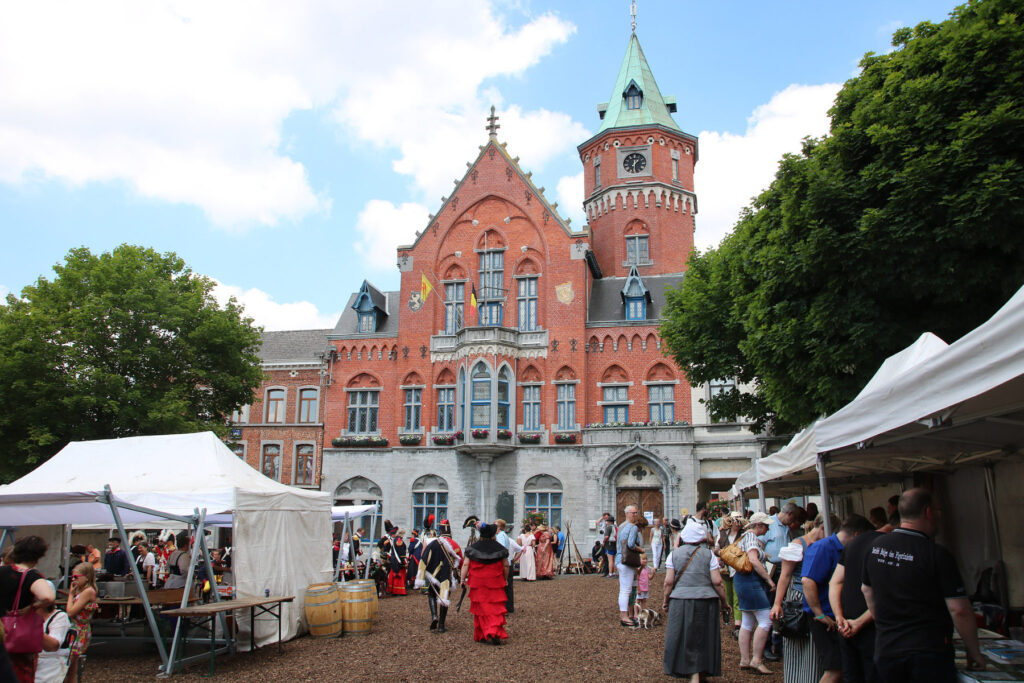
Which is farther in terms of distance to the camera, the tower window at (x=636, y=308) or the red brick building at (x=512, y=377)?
the tower window at (x=636, y=308)

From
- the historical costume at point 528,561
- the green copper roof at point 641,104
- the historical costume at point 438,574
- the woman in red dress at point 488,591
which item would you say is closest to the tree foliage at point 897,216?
the woman in red dress at point 488,591

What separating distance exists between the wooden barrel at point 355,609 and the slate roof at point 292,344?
1009 inches

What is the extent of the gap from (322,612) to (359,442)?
2090 centimetres

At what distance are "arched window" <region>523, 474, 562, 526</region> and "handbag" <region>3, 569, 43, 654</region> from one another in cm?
2555

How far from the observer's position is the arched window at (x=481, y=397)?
31.7 m

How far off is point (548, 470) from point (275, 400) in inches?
552

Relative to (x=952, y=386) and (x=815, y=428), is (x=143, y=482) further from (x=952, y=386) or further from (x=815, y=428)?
(x=952, y=386)

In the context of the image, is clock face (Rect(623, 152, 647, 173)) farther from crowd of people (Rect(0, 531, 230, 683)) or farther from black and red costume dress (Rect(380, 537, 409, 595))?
crowd of people (Rect(0, 531, 230, 683))

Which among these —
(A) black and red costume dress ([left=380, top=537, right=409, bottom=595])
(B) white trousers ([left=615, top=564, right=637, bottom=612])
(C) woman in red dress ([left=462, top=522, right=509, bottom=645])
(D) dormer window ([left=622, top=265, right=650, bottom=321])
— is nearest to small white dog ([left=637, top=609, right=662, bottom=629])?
(B) white trousers ([left=615, top=564, right=637, bottom=612])

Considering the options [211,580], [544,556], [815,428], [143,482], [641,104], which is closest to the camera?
[815,428]

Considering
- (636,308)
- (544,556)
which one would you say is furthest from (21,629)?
(636,308)

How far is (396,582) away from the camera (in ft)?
65.7

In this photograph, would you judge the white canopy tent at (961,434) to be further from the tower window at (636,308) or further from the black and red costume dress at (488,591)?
the tower window at (636,308)

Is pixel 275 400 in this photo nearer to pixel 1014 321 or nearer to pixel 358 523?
pixel 358 523
